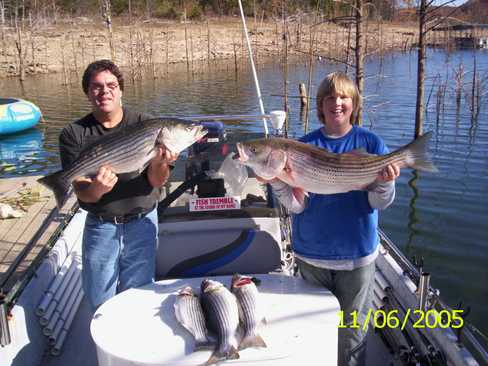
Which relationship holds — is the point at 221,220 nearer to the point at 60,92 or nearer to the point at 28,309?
the point at 28,309

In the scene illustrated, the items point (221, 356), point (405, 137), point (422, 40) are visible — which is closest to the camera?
point (221, 356)

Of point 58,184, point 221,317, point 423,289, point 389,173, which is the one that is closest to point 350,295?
point 423,289

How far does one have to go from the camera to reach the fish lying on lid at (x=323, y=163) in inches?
123

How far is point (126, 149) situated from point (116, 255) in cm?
84

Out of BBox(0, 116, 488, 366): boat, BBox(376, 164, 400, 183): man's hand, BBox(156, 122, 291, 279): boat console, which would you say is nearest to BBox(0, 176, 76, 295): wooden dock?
BBox(0, 116, 488, 366): boat

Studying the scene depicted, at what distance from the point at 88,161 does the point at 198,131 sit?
86cm

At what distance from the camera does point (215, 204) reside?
4609 millimetres

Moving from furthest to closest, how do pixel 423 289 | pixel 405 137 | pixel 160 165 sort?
pixel 405 137
pixel 423 289
pixel 160 165

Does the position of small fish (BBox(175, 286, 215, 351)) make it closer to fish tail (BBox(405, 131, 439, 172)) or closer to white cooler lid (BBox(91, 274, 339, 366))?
white cooler lid (BBox(91, 274, 339, 366))

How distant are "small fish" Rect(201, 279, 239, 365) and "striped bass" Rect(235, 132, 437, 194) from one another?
0.88 meters

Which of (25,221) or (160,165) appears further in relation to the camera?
(25,221)

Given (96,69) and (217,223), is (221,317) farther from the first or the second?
(96,69)

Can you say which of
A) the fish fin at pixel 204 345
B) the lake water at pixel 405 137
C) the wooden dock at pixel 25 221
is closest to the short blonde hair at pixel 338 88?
the fish fin at pixel 204 345

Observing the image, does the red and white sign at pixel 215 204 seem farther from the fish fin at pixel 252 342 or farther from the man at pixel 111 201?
the fish fin at pixel 252 342
